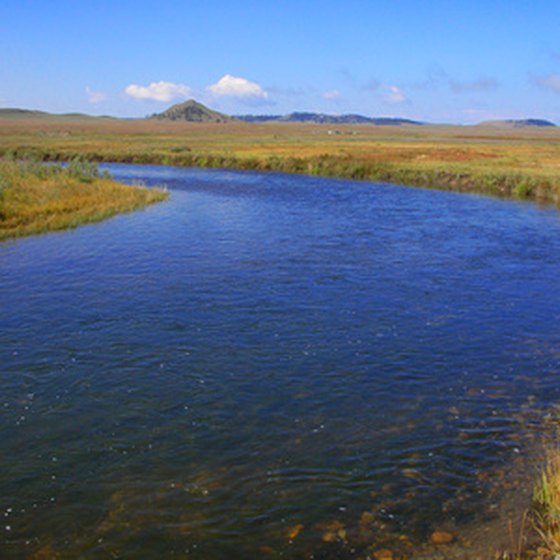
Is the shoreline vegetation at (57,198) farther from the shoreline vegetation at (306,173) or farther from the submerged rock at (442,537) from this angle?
the submerged rock at (442,537)

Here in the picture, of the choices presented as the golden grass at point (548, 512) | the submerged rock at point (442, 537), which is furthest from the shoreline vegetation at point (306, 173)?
the submerged rock at point (442, 537)

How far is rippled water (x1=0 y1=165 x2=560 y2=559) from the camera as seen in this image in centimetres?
817

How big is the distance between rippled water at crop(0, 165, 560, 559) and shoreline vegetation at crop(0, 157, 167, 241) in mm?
3882

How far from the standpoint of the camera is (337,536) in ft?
25.6

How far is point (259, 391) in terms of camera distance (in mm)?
11938

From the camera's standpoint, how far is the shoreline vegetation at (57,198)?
29.0 metres

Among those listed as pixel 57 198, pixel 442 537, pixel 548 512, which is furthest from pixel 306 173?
pixel 442 537

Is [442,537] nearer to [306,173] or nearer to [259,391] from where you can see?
[259,391]

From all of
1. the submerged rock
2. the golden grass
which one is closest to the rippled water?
the submerged rock

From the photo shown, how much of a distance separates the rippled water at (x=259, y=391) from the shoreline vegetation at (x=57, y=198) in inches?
153

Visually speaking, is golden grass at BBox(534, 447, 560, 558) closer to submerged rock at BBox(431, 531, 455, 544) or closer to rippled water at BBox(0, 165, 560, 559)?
rippled water at BBox(0, 165, 560, 559)

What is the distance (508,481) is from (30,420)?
7668 mm

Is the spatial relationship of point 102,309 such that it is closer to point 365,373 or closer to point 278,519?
point 365,373

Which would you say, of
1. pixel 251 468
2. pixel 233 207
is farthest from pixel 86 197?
pixel 251 468
